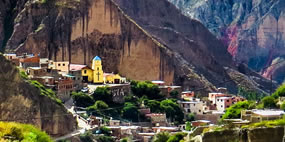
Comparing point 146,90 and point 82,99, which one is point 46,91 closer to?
point 82,99

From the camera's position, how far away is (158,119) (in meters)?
88.2

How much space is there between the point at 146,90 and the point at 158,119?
10252mm

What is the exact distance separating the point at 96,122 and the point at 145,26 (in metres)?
74.3

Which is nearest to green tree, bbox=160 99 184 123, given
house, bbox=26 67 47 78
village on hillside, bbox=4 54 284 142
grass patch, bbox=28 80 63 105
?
village on hillside, bbox=4 54 284 142

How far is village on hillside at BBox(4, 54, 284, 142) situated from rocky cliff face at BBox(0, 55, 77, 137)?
11.9 feet

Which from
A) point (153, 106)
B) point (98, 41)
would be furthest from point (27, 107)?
point (98, 41)

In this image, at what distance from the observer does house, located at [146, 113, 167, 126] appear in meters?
87.6

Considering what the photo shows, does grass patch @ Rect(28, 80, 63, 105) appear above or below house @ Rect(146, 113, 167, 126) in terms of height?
above

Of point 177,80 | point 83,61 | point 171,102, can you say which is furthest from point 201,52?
point 171,102

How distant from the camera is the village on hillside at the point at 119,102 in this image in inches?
3226

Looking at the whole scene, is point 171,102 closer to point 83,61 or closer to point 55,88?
point 55,88

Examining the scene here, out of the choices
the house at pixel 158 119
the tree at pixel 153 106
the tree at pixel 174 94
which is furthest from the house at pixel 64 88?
the tree at pixel 174 94

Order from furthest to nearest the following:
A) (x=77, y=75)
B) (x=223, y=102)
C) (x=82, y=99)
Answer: (x=223, y=102) → (x=77, y=75) → (x=82, y=99)

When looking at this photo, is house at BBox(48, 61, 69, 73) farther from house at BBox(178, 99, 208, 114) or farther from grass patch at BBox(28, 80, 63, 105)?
grass patch at BBox(28, 80, 63, 105)
